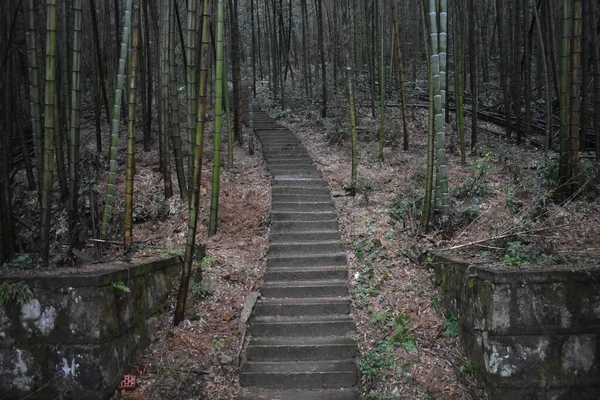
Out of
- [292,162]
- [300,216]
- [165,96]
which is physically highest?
[165,96]

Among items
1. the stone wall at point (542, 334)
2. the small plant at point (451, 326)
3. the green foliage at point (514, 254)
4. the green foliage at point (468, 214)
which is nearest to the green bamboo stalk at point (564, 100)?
the green foliage at point (468, 214)

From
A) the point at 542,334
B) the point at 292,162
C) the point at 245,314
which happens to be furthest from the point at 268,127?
the point at 542,334

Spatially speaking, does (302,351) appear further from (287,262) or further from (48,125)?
(48,125)

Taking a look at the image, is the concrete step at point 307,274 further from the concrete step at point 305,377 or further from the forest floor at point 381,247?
the concrete step at point 305,377

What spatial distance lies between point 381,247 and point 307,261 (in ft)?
2.96

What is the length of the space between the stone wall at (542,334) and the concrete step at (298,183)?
4.03 meters

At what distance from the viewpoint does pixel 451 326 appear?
4.04 m

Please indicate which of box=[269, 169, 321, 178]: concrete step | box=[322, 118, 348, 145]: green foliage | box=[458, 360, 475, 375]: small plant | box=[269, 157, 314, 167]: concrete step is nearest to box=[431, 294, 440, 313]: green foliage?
box=[458, 360, 475, 375]: small plant

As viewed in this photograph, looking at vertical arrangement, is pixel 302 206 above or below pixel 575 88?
below

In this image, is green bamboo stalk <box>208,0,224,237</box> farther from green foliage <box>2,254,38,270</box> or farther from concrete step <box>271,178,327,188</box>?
green foliage <box>2,254,38,270</box>

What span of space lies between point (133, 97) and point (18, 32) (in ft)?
17.0

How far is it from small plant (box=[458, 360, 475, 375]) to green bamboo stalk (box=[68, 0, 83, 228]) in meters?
3.83

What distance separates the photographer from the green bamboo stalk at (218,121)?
4514 mm

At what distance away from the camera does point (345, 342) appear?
421 cm
